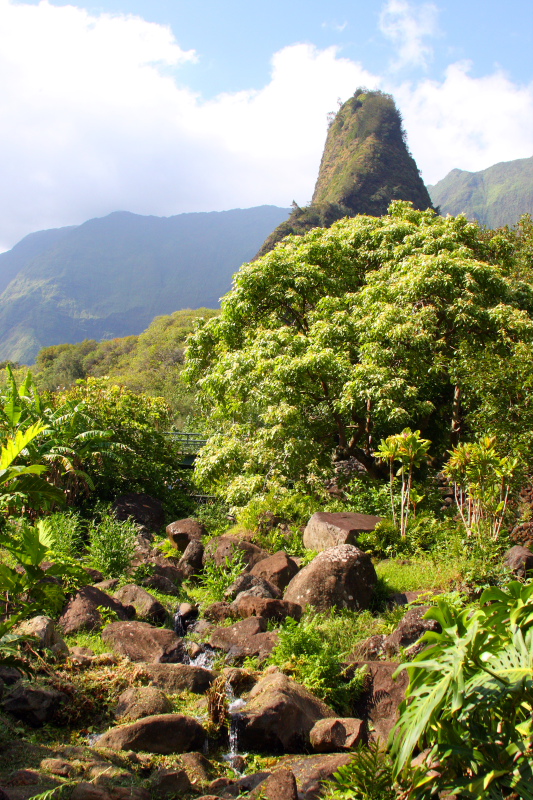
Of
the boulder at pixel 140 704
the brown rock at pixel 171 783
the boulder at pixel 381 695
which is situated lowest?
the boulder at pixel 381 695

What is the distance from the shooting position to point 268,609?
7.82 metres

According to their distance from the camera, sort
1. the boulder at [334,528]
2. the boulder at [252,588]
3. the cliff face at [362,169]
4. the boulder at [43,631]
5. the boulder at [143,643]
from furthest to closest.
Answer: the cliff face at [362,169], the boulder at [334,528], the boulder at [252,588], the boulder at [143,643], the boulder at [43,631]

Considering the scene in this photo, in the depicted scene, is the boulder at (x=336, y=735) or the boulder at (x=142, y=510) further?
the boulder at (x=142, y=510)

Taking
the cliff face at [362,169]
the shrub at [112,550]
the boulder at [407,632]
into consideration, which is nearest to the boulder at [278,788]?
the boulder at [407,632]

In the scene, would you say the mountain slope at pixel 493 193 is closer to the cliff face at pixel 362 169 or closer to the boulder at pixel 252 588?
the cliff face at pixel 362 169

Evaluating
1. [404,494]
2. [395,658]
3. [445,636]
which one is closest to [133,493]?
[404,494]

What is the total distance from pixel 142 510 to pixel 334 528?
540 centimetres

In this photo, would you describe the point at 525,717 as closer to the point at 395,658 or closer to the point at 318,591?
the point at 395,658

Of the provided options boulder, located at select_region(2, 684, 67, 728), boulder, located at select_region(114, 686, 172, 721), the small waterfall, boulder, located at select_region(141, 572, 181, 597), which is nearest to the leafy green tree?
boulder, located at select_region(141, 572, 181, 597)

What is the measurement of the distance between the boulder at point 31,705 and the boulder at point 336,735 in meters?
2.39

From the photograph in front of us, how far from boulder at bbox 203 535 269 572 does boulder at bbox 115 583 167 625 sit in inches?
68.5

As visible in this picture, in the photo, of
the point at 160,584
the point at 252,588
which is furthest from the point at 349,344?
the point at 160,584

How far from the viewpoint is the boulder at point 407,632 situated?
650 centimetres

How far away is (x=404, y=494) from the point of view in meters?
10.7
